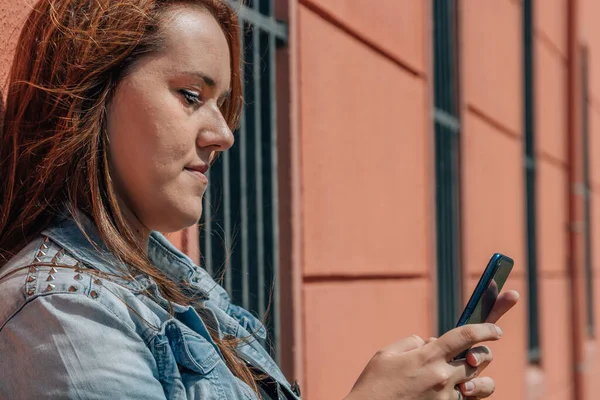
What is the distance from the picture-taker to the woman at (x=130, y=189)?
1.51 meters

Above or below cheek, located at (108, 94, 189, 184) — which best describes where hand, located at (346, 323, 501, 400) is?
below

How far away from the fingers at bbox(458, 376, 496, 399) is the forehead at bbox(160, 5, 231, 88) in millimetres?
780

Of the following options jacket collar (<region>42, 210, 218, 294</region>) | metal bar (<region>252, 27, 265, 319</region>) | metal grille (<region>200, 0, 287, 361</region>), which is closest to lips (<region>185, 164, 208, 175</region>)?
jacket collar (<region>42, 210, 218, 294</region>)

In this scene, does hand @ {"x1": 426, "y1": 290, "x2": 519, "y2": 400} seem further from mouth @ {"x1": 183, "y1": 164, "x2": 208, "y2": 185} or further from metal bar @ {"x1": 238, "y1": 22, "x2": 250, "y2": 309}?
metal bar @ {"x1": 238, "y1": 22, "x2": 250, "y2": 309}

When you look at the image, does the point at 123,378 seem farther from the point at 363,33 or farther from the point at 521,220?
the point at 521,220

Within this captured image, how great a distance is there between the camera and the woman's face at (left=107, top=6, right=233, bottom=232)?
1.70 m

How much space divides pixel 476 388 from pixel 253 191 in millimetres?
1611

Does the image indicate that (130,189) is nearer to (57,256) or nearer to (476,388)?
(57,256)

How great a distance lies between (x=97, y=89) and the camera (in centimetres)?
170

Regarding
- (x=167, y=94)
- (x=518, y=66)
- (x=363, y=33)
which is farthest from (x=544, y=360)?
(x=167, y=94)

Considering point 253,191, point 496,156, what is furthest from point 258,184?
point 496,156

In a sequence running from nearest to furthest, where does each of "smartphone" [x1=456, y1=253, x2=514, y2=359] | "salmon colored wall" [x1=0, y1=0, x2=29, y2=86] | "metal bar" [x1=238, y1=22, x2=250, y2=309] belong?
"smartphone" [x1=456, y1=253, x2=514, y2=359]
"salmon colored wall" [x1=0, y1=0, x2=29, y2=86]
"metal bar" [x1=238, y1=22, x2=250, y2=309]

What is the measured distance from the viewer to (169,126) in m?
1.72

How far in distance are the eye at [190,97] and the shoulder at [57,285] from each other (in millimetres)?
398
